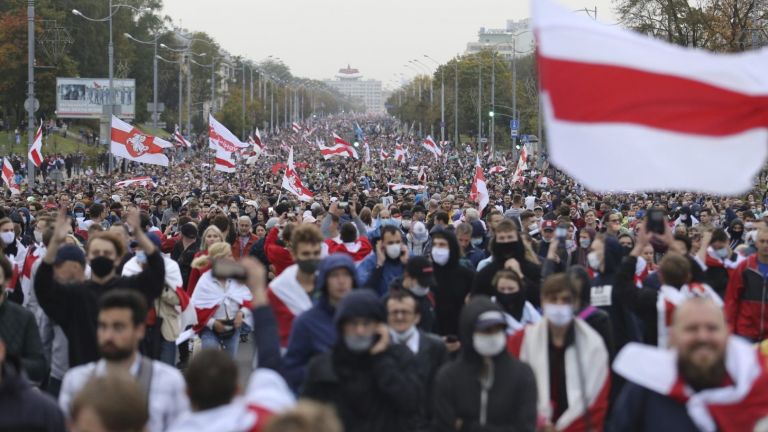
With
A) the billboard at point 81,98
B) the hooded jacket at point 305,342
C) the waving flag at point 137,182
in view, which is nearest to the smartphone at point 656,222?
the hooded jacket at point 305,342

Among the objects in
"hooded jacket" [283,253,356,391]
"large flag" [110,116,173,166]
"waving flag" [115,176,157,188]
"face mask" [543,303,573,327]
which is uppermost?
"large flag" [110,116,173,166]

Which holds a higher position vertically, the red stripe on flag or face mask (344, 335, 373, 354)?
the red stripe on flag

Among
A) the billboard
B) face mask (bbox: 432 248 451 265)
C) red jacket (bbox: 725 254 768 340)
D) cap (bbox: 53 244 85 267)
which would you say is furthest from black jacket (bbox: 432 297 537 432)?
the billboard

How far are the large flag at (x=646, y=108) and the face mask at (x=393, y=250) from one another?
153 inches

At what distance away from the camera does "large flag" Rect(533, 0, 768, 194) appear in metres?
5.71

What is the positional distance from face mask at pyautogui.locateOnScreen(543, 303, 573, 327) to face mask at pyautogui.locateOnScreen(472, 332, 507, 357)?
27.0 inches

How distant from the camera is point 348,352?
6070 mm

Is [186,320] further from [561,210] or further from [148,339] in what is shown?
[561,210]

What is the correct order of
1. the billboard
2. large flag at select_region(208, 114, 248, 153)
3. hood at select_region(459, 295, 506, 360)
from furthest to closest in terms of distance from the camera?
1. the billboard
2. large flag at select_region(208, 114, 248, 153)
3. hood at select_region(459, 295, 506, 360)

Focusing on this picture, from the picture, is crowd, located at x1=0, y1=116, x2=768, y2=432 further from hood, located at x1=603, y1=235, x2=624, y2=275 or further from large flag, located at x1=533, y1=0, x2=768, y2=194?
large flag, located at x1=533, y1=0, x2=768, y2=194

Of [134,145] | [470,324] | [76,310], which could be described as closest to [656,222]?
[470,324]

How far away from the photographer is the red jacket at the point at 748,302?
996 cm

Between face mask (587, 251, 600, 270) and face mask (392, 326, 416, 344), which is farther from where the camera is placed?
face mask (587, 251, 600, 270)

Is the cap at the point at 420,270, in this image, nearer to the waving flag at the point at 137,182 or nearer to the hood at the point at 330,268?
the hood at the point at 330,268
